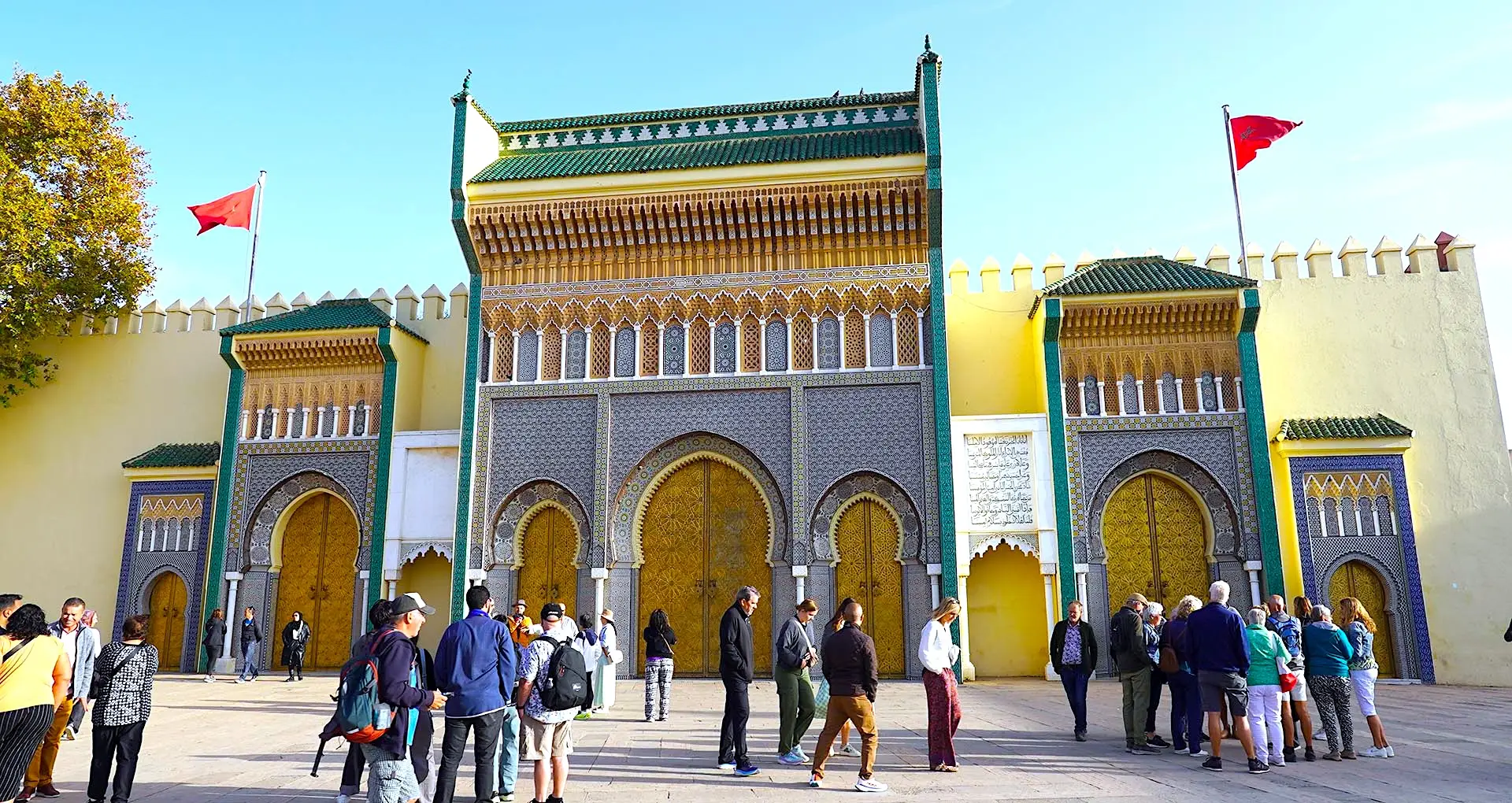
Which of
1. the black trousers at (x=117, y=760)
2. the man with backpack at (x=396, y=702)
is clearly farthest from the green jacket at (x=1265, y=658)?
the black trousers at (x=117, y=760)

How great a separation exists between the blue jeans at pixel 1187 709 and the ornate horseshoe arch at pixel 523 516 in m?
9.34

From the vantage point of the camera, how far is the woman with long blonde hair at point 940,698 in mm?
6922

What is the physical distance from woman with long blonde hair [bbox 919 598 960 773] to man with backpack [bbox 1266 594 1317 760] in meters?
2.50

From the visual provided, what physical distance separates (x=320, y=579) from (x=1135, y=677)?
1361cm

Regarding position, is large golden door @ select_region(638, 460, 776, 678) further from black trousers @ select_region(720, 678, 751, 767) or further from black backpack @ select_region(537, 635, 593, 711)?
black backpack @ select_region(537, 635, 593, 711)

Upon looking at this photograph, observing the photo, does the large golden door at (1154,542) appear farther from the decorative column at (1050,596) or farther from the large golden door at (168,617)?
the large golden door at (168,617)

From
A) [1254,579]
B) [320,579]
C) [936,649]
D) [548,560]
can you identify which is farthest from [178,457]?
[1254,579]

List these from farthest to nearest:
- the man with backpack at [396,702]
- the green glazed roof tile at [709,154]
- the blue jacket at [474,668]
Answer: the green glazed roof tile at [709,154], the blue jacket at [474,668], the man with backpack at [396,702]

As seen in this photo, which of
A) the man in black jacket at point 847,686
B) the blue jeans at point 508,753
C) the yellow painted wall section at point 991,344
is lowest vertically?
the blue jeans at point 508,753

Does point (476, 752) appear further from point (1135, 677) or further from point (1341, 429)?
point (1341, 429)

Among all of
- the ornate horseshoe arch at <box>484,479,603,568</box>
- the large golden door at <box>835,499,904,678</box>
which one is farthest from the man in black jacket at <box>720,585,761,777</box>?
the ornate horseshoe arch at <box>484,479,603,568</box>

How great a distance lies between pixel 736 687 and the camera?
23.2 ft

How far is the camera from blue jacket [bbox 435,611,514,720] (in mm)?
5344

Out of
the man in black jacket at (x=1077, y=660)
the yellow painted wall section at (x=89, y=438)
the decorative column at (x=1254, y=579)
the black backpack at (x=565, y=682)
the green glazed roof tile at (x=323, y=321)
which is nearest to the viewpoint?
the black backpack at (x=565, y=682)
